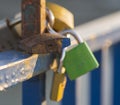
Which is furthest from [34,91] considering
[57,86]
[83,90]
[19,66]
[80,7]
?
[80,7]

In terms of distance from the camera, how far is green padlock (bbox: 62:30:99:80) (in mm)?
946

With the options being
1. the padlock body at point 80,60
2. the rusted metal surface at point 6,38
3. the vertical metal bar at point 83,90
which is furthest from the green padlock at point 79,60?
the vertical metal bar at point 83,90

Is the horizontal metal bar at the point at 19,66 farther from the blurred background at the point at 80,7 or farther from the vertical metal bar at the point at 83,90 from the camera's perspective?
the blurred background at the point at 80,7

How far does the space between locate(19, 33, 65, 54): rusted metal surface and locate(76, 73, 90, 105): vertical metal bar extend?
1.07ft

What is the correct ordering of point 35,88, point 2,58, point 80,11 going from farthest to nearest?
point 80,11
point 35,88
point 2,58

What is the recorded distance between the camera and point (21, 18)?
38.6 inches

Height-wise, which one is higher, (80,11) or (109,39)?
(109,39)

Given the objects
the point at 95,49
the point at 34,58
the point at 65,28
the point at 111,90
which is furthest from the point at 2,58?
the point at 111,90

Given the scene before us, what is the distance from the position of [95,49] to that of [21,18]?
→ 1.12 ft

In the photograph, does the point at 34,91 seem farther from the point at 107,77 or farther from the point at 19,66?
the point at 107,77

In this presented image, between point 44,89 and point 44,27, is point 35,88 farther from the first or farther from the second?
point 44,27

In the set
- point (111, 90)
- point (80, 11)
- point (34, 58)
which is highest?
point (34, 58)

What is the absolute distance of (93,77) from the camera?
4.26 ft

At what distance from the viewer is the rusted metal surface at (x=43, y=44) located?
92 cm
